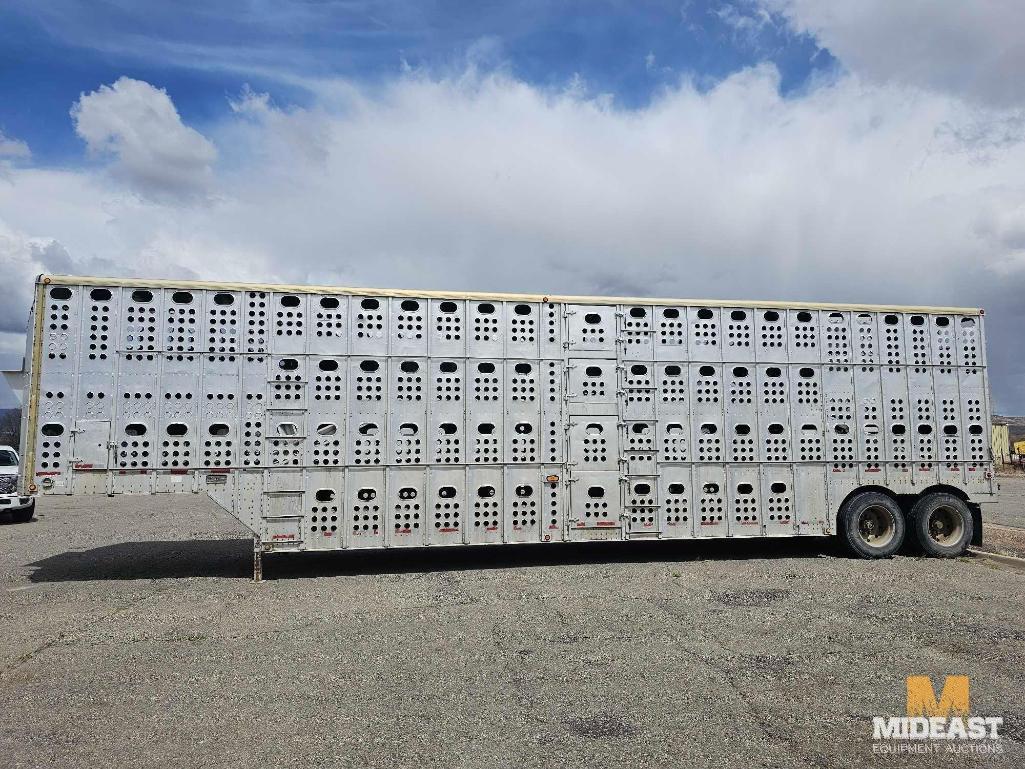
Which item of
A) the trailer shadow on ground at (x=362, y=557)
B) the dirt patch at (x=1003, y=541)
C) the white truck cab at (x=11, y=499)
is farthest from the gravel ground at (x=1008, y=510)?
the white truck cab at (x=11, y=499)

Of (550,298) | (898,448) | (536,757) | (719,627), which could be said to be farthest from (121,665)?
(898,448)

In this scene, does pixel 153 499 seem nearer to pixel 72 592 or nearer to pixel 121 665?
pixel 72 592

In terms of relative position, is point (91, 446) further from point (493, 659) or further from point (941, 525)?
point (941, 525)

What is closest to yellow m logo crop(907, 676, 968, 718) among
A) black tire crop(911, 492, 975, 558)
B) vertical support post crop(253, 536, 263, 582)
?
black tire crop(911, 492, 975, 558)

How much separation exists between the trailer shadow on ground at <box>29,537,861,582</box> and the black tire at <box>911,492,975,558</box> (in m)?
1.43

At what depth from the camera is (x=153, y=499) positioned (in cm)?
2491

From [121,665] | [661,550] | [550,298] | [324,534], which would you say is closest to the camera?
[121,665]

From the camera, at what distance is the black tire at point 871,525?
11.4 metres

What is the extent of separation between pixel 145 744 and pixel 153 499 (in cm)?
2308

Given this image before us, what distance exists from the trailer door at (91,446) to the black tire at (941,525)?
13706 mm

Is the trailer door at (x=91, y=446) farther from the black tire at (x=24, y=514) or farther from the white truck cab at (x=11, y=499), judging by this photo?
the black tire at (x=24, y=514)

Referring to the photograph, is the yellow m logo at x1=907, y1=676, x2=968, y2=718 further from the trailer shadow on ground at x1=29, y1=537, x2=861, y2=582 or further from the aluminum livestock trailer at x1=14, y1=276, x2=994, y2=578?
the trailer shadow on ground at x1=29, y1=537, x2=861, y2=582

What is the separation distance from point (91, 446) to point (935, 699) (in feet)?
35.6

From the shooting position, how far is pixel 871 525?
11.9m
